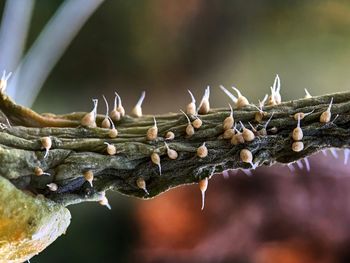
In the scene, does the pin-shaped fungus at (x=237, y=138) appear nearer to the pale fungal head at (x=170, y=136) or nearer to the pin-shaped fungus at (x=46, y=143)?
the pale fungal head at (x=170, y=136)

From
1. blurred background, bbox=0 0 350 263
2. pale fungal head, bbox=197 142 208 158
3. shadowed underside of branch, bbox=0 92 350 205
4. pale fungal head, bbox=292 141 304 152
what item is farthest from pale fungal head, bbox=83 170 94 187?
blurred background, bbox=0 0 350 263

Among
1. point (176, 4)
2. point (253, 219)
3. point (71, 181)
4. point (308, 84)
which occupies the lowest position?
point (253, 219)

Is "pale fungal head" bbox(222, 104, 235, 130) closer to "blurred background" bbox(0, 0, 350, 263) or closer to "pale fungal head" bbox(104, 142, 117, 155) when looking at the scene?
"pale fungal head" bbox(104, 142, 117, 155)

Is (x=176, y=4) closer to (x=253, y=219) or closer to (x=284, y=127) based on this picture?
(x=253, y=219)

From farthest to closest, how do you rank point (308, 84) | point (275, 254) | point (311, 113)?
point (308, 84) → point (275, 254) → point (311, 113)

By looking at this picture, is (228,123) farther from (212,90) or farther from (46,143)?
(212,90)

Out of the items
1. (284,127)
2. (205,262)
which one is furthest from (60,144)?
(205,262)

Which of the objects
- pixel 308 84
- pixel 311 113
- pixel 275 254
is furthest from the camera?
pixel 308 84
